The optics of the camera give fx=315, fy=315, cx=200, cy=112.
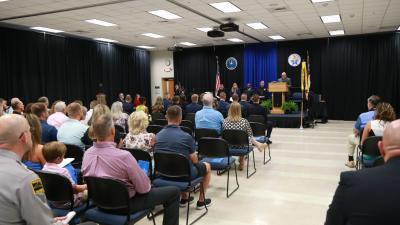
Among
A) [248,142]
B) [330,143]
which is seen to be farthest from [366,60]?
[248,142]

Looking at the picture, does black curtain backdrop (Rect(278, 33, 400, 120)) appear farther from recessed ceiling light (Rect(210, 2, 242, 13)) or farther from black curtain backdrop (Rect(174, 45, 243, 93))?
recessed ceiling light (Rect(210, 2, 242, 13))

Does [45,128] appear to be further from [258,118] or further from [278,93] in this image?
[278,93]

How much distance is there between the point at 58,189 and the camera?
2.63m

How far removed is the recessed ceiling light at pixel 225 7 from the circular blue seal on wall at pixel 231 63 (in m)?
7.82

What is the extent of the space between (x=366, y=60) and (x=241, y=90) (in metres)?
5.77

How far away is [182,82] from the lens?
17828 mm

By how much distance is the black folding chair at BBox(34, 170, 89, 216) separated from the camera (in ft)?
8.41

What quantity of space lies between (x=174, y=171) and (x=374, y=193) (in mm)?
2347

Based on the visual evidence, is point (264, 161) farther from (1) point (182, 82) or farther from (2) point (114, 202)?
(1) point (182, 82)

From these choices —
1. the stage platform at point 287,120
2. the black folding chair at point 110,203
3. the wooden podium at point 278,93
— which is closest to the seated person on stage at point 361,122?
the black folding chair at point 110,203

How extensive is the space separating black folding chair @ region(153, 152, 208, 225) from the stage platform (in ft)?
26.2

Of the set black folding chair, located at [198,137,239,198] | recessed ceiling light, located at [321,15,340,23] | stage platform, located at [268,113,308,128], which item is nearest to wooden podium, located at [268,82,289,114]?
stage platform, located at [268,113,308,128]

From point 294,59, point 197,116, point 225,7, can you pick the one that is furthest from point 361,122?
point 294,59

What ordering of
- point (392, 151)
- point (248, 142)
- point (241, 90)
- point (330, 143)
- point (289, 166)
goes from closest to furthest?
point (392, 151), point (248, 142), point (289, 166), point (330, 143), point (241, 90)
